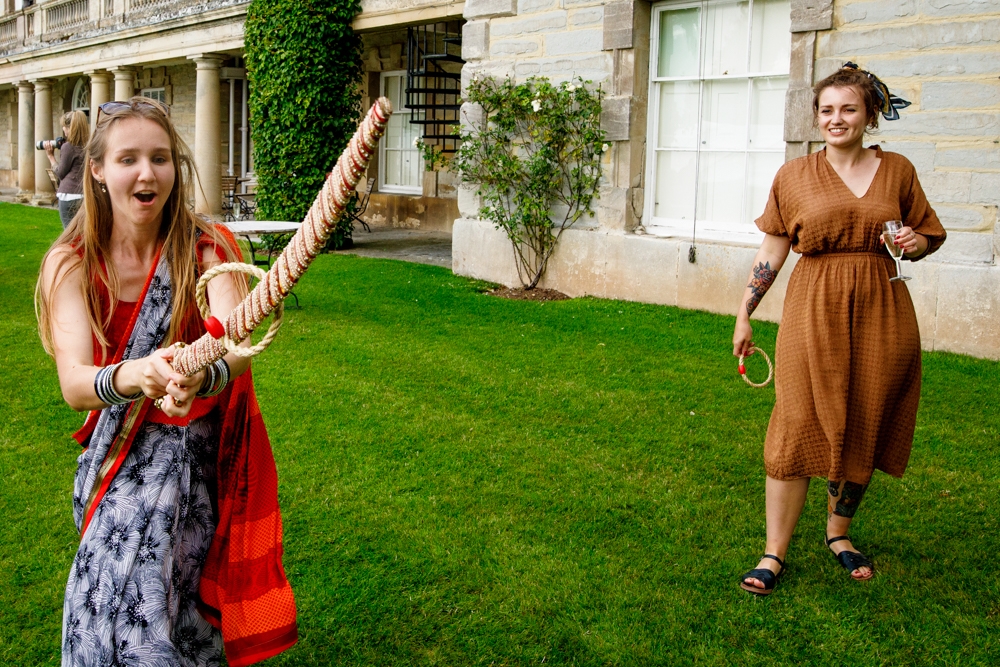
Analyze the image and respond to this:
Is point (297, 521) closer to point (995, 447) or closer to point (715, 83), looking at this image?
point (995, 447)

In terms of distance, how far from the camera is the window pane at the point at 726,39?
8.41 metres

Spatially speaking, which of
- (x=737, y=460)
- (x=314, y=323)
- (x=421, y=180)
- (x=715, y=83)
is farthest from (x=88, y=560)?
(x=421, y=180)

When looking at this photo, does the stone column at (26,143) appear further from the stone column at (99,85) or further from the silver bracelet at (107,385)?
the silver bracelet at (107,385)

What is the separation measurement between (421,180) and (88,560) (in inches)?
588

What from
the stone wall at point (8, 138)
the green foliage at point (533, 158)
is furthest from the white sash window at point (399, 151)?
the stone wall at point (8, 138)

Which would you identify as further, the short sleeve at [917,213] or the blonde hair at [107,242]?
the short sleeve at [917,213]

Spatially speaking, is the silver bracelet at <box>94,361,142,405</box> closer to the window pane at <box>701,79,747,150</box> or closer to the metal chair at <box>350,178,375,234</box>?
the window pane at <box>701,79,747,150</box>

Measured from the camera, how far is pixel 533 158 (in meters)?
9.55

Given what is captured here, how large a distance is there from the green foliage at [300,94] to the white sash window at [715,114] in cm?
538

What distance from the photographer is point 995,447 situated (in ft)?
16.5

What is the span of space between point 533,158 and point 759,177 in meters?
2.29

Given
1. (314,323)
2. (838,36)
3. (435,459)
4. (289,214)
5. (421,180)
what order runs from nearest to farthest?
(435,459), (838,36), (314,323), (289,214), (421,180)

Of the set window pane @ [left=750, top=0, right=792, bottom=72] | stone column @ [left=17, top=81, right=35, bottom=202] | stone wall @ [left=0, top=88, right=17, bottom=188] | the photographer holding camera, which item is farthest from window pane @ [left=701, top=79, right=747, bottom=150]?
stone wall @ [left=0, top=88, right=17, bottom=188]

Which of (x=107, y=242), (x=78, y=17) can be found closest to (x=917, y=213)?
(x=107, y=242)
